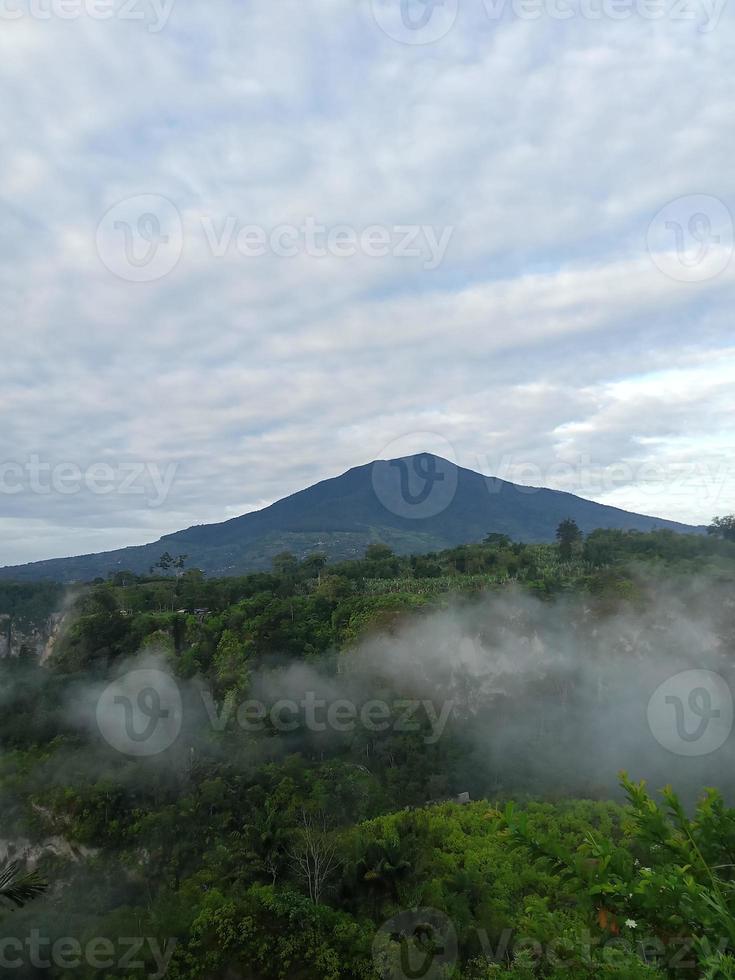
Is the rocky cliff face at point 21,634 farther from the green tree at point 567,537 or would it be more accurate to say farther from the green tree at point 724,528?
the green tree at point 724,528

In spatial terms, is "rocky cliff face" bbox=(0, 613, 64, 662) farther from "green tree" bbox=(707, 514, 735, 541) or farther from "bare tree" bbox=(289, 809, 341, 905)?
"green tree" bbox=(707, 514, 735, 541)

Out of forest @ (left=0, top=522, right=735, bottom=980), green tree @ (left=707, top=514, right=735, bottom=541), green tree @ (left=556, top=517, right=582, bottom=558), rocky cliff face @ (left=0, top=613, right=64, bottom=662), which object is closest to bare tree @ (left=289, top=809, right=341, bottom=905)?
forest @ (left=0, top=522, right=735, bottom=980)

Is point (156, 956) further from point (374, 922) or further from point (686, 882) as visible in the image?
point (686, 882)

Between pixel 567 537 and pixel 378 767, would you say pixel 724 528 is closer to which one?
pixel 567 537

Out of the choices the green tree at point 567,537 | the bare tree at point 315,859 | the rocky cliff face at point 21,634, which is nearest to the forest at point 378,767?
the bare tree at point 315,859

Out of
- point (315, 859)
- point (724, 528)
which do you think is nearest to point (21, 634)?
point (315, 859)

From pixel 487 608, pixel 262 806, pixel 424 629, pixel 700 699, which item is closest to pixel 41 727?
pixel 262 806
